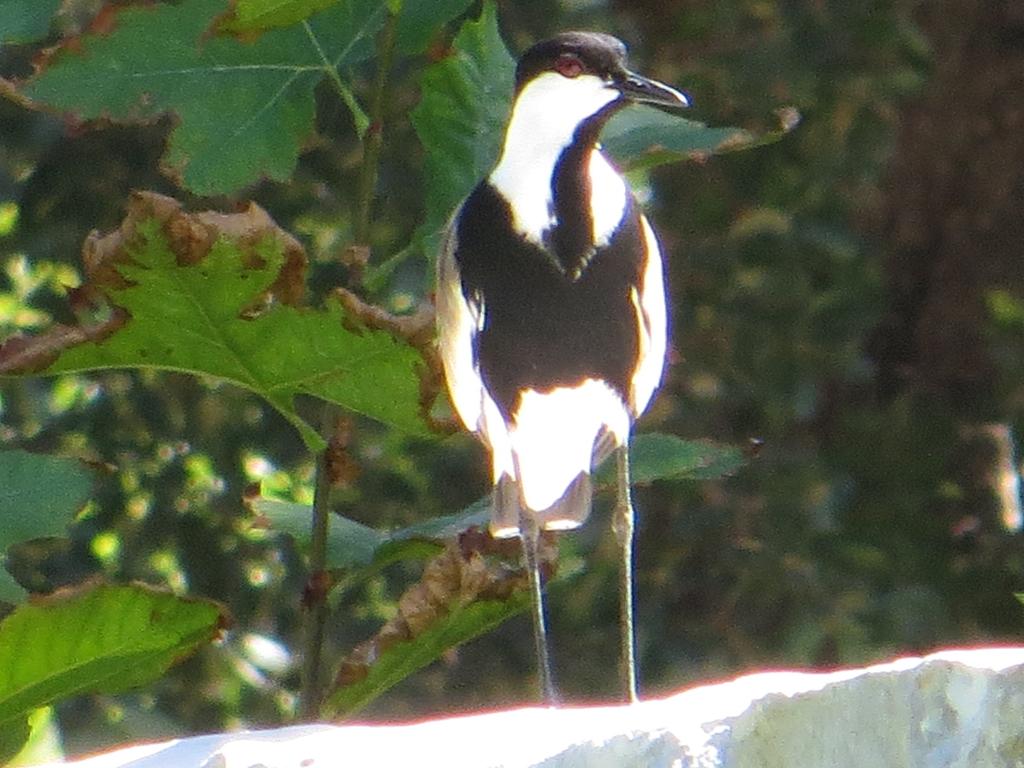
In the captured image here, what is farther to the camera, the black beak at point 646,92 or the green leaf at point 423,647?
the black beak at point 646,92

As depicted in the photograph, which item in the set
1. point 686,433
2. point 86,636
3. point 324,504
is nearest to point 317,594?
point 324,504

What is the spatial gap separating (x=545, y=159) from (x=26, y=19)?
0.50 meters

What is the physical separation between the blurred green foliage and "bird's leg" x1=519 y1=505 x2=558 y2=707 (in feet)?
3.65

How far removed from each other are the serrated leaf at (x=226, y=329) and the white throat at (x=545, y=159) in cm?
42

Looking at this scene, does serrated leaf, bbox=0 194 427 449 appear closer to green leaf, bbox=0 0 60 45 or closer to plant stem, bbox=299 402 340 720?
plant stem, bbox=299 402 340 720

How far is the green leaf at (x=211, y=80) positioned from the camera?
5.56 ft

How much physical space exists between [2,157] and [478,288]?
152 centimetres

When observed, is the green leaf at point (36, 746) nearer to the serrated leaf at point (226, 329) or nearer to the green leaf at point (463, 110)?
the serrated leaf at point (226, 329)

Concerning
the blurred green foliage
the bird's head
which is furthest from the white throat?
the blurred green foliage

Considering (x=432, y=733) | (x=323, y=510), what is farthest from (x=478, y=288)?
(x=432, y=733)

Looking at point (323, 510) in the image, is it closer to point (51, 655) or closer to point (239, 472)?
point (51, 655)

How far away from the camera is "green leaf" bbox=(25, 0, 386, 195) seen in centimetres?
169

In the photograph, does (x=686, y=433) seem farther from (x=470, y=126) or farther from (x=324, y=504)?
(x=324, y=504)

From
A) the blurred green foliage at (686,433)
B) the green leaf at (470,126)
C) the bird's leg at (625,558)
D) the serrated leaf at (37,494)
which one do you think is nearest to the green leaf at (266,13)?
the green leaf at (470,126)
